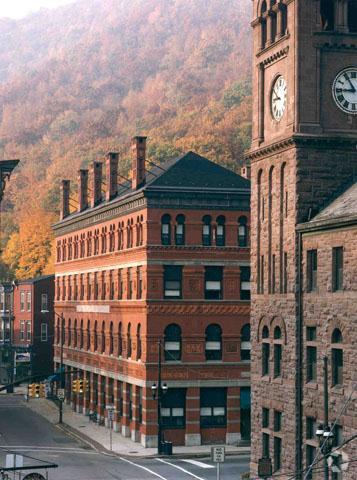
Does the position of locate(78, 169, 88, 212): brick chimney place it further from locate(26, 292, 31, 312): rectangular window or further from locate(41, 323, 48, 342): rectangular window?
locate(41, 323, 48, 342): rectangular window

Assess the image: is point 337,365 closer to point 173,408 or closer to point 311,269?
point 311,269

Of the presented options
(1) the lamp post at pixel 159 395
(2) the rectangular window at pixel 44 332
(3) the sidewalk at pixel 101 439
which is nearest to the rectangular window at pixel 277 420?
(3) the sidewalk at pixel 101 439

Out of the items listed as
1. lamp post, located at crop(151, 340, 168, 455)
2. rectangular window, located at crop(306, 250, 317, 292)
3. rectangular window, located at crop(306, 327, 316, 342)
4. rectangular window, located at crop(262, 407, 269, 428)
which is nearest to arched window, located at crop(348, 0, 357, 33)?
rectangular window, located at crop(306, 250, 317, 292)

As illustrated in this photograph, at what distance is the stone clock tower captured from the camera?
162 feet

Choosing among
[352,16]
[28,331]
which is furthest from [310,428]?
[28,331]

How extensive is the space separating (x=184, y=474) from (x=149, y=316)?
1594 cm

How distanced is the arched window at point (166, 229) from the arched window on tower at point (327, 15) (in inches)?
999

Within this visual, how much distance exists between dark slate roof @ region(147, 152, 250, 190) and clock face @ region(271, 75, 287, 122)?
75.2ft

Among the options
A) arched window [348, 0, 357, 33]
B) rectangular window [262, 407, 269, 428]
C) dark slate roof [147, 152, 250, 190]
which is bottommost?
rectangular window [262, 407, 269, 428]

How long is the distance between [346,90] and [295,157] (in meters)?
3.91

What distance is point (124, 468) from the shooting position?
209ft

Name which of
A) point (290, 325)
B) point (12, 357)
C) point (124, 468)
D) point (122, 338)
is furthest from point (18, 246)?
point (290, 325)

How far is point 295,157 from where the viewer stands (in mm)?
49281

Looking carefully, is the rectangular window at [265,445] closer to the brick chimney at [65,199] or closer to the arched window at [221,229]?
the arched window at [221,229]
